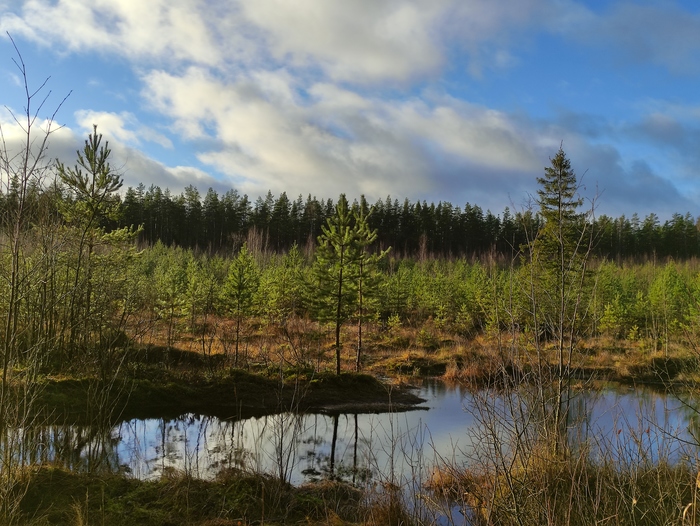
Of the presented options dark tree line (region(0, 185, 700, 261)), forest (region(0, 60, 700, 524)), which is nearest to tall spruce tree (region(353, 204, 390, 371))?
forest (region(0, 60, 700, 524))

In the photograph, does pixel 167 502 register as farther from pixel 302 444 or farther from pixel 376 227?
pixel 376 227

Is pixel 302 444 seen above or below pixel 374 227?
below

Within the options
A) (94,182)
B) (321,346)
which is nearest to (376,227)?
(321,346)

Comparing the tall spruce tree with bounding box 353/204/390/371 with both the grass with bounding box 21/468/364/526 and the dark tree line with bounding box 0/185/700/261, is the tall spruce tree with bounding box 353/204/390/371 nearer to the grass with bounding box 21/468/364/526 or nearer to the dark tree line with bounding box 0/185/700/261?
the grass with bounding box 21/468/364/526

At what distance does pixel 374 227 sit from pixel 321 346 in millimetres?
37837

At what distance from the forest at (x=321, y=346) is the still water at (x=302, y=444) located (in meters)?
0.51

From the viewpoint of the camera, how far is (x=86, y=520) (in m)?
5.25

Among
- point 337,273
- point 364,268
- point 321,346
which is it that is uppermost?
point 364,268

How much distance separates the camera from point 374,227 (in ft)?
207

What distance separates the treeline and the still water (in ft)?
145

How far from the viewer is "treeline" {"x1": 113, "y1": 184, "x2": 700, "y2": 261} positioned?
199 feet

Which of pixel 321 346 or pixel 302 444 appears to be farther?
pixel 321 346

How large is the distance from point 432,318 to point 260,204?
38.0 meters

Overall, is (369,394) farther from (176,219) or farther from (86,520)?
(176,219)
